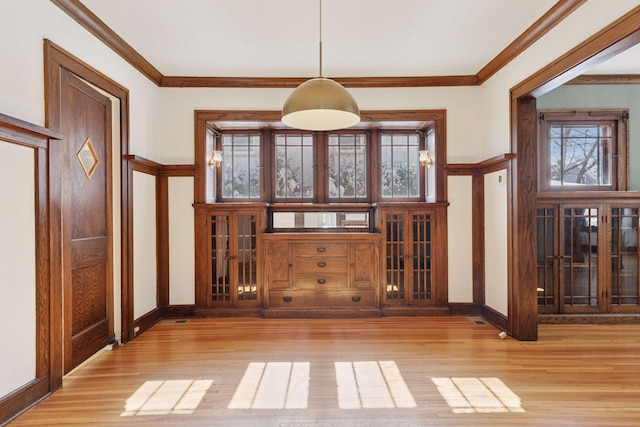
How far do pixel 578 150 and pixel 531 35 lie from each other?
6.47 ft

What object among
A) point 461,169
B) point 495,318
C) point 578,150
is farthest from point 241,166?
point 578,150

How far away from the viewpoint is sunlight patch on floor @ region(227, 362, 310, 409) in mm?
2492

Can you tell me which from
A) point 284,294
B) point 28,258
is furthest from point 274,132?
point 28,258

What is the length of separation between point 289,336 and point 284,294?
75cm

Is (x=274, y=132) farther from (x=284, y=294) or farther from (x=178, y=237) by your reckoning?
(x=284, y=294)

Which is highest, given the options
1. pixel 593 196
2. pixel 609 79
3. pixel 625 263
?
pixel 609 79

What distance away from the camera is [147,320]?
4.14 meters

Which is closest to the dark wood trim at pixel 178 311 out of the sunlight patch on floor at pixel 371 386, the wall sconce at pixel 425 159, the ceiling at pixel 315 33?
the sunlight patch on floor at pixel 371 386

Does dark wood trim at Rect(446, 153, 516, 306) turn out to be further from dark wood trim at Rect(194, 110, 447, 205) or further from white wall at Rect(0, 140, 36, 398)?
white wall at Rect(0, 140, 36, 398)

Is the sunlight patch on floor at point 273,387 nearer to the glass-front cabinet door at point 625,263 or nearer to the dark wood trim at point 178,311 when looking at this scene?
the dark wood trim at point 178,311

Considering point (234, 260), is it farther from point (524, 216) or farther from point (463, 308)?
point (524, 216)

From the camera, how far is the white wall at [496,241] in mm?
4008

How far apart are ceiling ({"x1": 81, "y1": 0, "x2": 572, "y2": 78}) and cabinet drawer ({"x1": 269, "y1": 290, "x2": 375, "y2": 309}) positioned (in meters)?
2.74

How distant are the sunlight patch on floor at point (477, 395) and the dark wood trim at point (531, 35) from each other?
10.1 feet
